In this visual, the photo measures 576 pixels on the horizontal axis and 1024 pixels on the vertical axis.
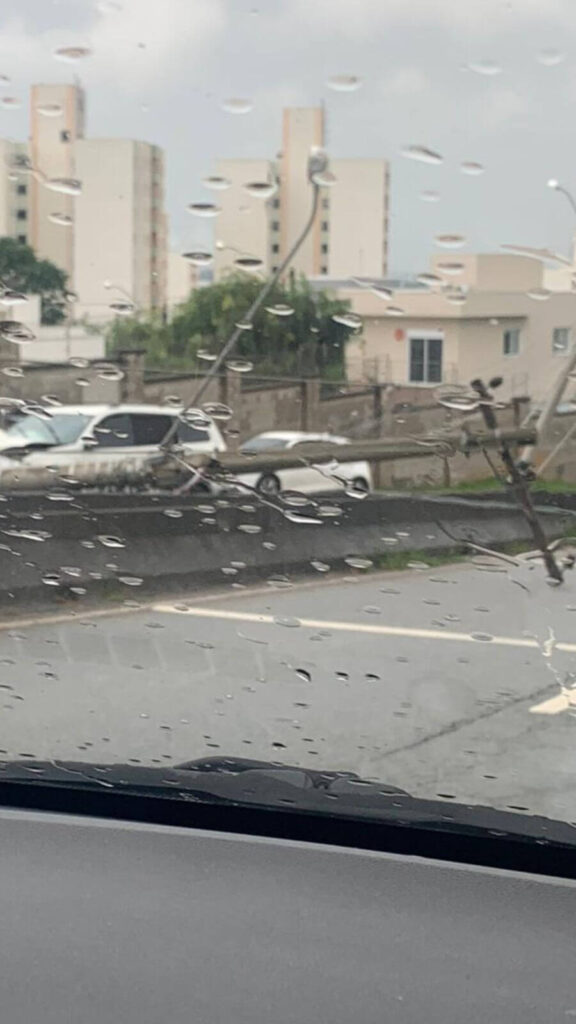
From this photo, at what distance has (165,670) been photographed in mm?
3922

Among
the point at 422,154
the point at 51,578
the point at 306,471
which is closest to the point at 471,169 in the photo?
the point at 422,154

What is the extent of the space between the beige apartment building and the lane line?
558 millimetres

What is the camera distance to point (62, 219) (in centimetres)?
379

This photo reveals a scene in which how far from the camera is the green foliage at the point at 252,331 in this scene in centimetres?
362

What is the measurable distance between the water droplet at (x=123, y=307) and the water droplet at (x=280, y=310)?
0.34m

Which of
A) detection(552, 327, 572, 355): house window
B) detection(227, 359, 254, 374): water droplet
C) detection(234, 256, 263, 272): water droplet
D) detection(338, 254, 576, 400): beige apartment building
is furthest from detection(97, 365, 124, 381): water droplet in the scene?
detection(552, 327, 572, 355): house window

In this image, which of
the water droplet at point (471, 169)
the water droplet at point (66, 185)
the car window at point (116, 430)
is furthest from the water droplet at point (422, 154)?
the car window at point (116, 430)

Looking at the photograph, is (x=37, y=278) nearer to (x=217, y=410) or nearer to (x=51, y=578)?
(x=217, y=410)

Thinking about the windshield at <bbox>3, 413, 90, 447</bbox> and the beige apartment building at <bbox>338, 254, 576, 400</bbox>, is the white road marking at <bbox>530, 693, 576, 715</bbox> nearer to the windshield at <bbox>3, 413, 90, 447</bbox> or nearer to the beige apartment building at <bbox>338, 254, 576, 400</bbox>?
the beige apartment building at <bbox>338, 254, 576, 400</bbox>

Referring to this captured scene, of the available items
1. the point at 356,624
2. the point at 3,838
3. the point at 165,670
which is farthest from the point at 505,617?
the point at 3,838

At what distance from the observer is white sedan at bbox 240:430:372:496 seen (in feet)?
12.2

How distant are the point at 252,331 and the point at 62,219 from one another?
56 centimetres

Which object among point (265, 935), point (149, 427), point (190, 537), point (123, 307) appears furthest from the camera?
point (190, 537)

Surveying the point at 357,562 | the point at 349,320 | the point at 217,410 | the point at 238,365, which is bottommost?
the point at 357,562
